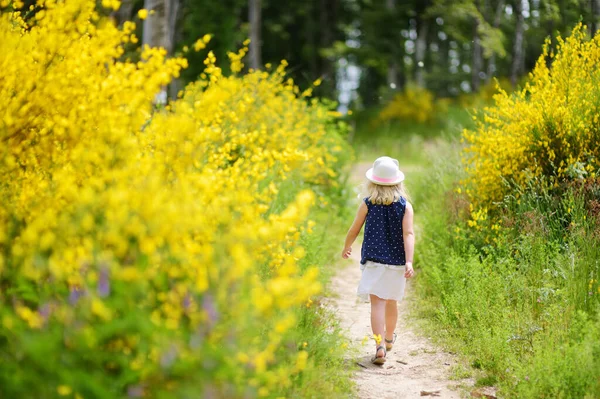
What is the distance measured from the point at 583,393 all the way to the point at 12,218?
3303mm

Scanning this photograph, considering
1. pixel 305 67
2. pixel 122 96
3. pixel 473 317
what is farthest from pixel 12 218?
pixel 305 67

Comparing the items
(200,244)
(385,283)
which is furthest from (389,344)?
(200,244)

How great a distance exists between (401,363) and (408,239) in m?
0.96

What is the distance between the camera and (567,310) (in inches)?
175

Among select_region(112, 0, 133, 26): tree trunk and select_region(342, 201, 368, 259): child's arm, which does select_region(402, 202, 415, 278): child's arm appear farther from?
select_region(112, 0, 133, 26): tree trunk

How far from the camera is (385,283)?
193 inches

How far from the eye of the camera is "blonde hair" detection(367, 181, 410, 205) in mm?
4922

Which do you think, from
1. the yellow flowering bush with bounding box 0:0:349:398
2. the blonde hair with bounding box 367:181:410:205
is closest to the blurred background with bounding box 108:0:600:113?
the blonde hair with bounding box 367:181:410:205

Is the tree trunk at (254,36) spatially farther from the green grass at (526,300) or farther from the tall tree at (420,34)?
the green grass at (526,300)

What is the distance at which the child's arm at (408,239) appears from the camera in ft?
15.5

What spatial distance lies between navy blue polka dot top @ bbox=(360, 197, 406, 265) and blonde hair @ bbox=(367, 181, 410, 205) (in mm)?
41

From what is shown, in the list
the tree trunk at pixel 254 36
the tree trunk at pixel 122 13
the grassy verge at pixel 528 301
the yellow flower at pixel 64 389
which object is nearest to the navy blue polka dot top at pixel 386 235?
the grassy verge at pixel 528 301

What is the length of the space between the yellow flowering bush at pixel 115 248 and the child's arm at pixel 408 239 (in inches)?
54.1

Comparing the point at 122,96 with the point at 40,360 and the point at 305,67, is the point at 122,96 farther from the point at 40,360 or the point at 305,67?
the point at 305,67
